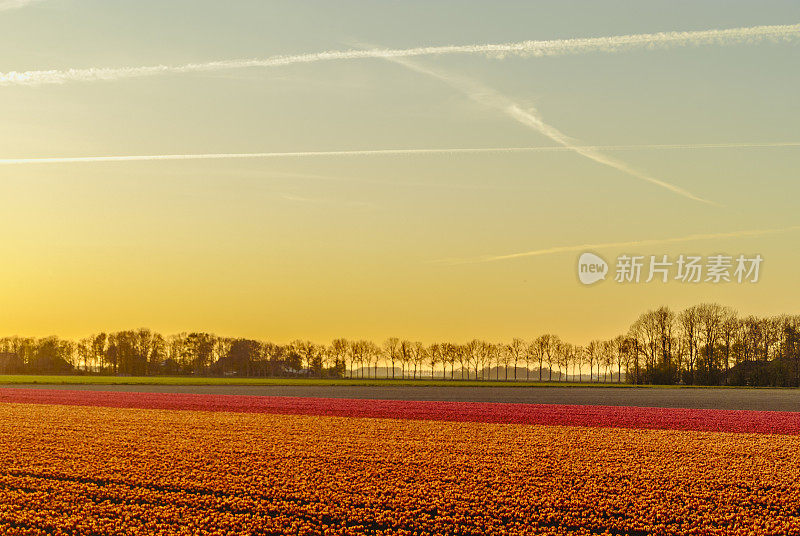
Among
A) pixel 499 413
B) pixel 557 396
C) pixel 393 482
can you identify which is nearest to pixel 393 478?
pixel 393 482

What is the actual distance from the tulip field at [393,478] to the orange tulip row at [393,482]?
66 mm

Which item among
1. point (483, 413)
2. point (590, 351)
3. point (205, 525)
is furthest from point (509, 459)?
point (590, 351)

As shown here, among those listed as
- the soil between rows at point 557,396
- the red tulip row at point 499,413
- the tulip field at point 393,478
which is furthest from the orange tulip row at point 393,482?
the soil between rows at point 557,396

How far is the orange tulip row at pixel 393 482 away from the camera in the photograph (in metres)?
16.0

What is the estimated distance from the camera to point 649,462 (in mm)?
22688

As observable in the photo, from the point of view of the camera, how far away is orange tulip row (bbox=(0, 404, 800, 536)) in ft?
52.4

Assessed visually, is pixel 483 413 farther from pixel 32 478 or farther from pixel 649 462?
pixel 32 478

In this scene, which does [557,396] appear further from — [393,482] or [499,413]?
[393,482]

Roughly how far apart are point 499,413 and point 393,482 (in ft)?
70.9

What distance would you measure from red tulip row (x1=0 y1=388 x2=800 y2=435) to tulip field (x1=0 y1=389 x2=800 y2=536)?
3.03ft

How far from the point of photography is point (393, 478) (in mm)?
19734

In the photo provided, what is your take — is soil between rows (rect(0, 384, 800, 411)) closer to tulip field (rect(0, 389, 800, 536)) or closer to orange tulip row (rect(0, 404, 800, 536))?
tulip field (rect(0, 389, 800, 536))

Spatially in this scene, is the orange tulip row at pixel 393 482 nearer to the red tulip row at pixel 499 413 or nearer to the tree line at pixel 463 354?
the red tulip row at pixel 499 413

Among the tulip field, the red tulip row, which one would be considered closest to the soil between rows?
the red tulip row
